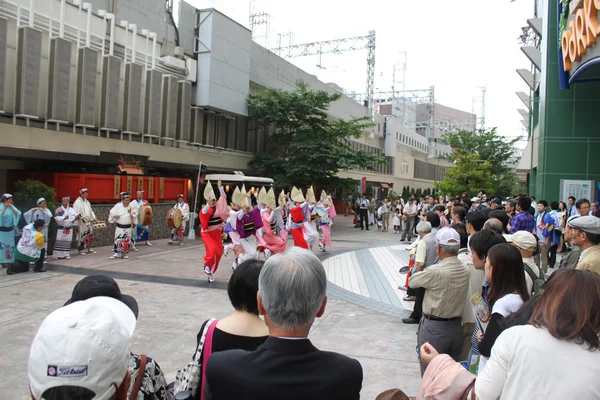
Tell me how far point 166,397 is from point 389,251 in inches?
538

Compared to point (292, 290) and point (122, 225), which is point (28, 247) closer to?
point (122, 225)

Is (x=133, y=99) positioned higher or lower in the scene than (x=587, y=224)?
higher

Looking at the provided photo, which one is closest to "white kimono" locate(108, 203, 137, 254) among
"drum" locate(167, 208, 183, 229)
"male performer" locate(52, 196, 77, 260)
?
"male performer" locate(52, 196, 77, 260)

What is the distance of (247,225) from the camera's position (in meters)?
9.91

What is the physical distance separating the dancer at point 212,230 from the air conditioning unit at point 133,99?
8825mm

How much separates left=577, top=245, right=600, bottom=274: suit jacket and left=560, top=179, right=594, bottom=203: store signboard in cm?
1073

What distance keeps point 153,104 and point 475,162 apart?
1714 cm

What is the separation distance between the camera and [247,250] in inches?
393

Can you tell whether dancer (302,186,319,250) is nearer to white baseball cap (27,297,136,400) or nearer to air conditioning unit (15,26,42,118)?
air conditioning unit (15,26,42,118)

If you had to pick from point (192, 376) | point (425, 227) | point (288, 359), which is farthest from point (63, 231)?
point (288, 359)

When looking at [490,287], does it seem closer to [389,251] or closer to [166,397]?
[166,397]

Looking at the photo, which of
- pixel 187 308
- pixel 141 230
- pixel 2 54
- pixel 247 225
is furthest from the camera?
pixel 141 230

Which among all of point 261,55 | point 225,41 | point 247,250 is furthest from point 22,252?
point 261,55

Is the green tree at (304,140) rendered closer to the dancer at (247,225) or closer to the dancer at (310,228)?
the dancer at (310,228)
